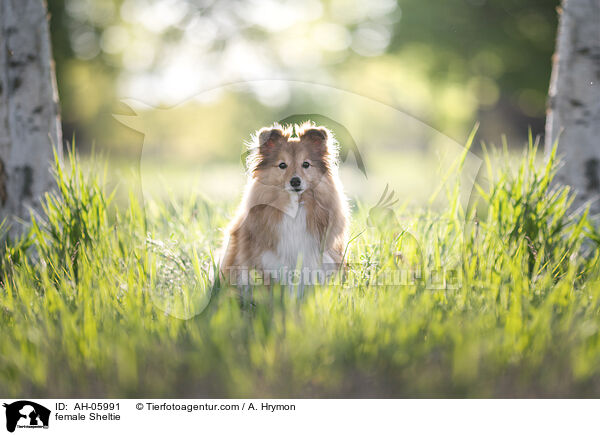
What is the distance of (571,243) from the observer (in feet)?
12.4

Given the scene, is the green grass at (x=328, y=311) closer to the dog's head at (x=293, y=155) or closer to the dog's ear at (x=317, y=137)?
the dog's head at (x=293, y=155)

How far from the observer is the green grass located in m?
2.52

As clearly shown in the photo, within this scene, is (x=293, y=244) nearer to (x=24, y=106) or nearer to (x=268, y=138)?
(x=268, y=138)

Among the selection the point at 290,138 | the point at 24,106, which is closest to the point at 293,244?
the point at 290,138

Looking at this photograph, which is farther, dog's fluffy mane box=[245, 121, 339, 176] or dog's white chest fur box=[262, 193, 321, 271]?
dog's white chest fur box=[262, 193, 321, 271]

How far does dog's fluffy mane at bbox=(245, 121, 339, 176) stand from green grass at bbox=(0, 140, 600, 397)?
0.57 meters

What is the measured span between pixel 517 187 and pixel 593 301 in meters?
1.01
